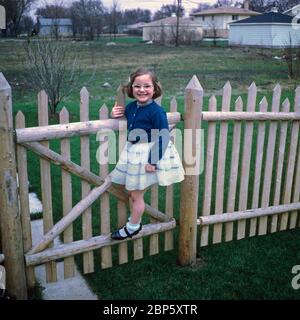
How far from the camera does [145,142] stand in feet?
10.4

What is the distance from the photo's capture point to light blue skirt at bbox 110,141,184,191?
10.5 feet

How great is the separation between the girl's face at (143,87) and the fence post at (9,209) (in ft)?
3.03

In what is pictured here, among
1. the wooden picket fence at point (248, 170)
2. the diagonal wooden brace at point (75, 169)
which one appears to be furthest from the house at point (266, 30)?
the diagonal wooden brace at point (75, 169)

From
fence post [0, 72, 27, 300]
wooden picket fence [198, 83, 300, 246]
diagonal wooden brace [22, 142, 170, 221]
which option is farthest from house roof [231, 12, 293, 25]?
fence post [0, 72, 27, 300]

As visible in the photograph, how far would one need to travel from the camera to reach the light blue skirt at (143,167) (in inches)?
125

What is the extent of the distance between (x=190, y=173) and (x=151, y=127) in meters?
0.70

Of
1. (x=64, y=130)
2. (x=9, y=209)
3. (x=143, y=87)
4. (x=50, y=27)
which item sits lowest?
(x=9, y=209)

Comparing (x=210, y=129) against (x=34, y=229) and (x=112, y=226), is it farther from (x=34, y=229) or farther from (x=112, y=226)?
(x=34, y=229)

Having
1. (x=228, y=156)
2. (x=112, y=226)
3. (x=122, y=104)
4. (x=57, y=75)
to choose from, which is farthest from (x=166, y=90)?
(x=122, y=104)

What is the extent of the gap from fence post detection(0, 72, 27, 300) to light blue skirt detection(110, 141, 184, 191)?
87 cm
